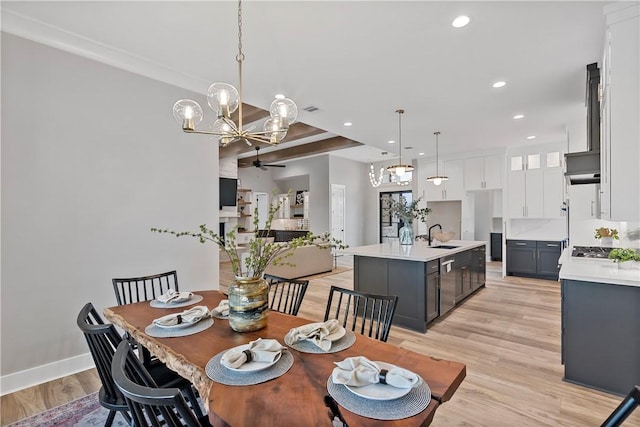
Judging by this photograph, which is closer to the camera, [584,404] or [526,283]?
[584,404]

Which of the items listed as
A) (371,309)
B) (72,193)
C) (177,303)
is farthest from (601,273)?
(72,193)

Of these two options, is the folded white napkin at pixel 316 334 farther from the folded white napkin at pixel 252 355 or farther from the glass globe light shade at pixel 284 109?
the glass globe light shade at pixel 284 109

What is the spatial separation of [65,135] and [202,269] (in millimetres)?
1789

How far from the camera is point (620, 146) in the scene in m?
2.16

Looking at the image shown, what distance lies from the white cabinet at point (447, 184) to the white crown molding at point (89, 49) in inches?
236

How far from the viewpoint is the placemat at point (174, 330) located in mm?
1630

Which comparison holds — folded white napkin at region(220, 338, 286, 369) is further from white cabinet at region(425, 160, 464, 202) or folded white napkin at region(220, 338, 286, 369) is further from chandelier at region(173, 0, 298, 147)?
white cabinet at region(425, 160, 464, 202)

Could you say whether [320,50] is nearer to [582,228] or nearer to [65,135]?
[65,135]

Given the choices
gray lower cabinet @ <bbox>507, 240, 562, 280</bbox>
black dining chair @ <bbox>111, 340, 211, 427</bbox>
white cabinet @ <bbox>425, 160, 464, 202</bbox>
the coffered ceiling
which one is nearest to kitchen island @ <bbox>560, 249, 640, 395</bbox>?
the coffered ceiling

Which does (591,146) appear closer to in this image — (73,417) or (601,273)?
(601,273)

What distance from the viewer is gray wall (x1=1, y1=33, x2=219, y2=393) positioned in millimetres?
2412

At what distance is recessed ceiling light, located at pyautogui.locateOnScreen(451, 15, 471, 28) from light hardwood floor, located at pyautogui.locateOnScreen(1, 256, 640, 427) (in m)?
A: 2.82

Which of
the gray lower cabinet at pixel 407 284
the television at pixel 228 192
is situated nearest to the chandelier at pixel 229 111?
the gray lower cabinet at pixel 407 284

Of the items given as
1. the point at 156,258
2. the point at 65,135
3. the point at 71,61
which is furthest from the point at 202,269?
the point at 71,61
